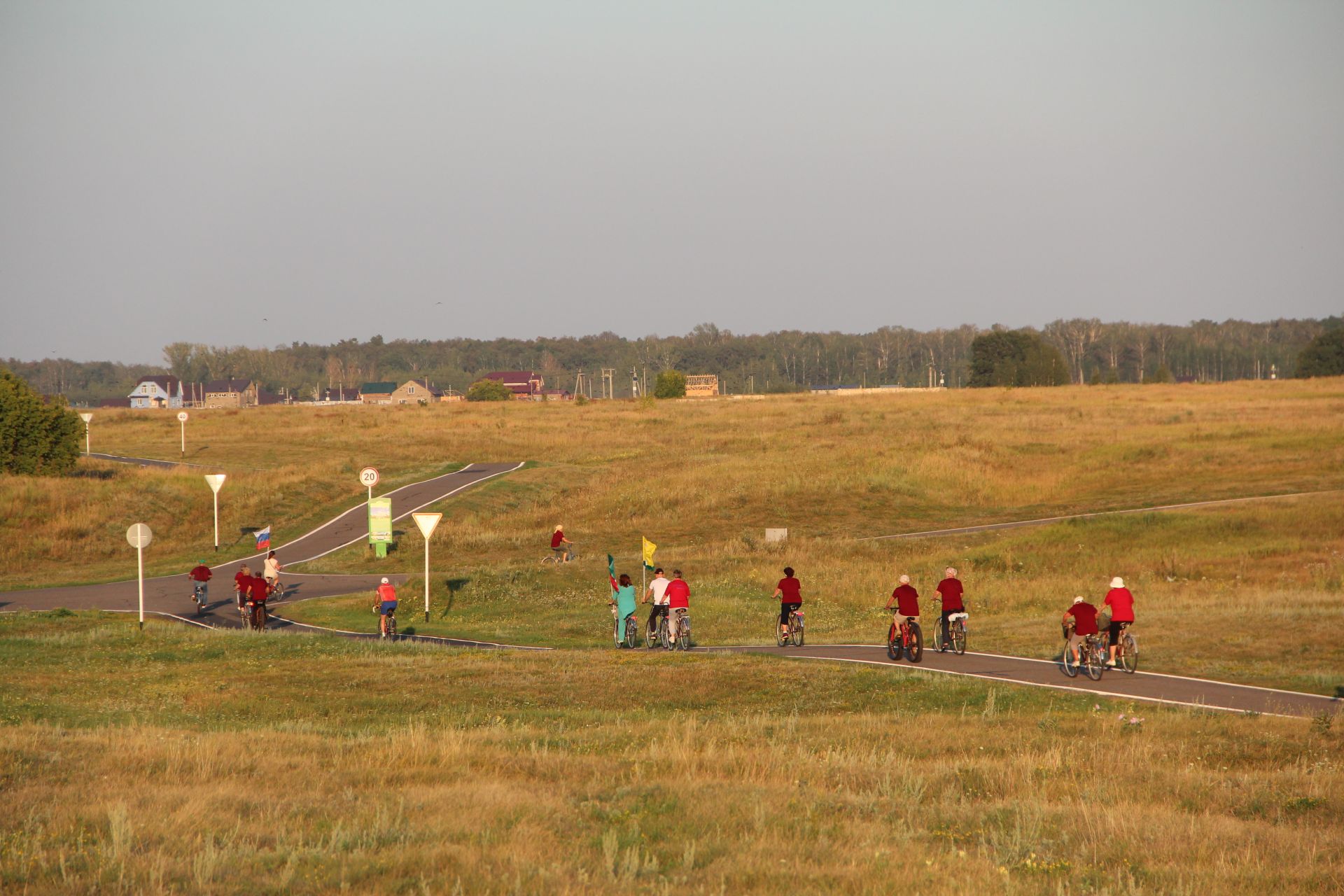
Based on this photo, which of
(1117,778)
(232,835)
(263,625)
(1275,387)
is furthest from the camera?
(1275,387)

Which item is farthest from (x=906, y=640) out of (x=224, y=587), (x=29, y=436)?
(x=29, y=436)

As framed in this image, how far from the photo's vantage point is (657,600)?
26125mm

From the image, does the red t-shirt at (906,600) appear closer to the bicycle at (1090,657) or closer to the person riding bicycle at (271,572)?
the bicycle at (1090,657)

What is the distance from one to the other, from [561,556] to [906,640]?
68.9ft

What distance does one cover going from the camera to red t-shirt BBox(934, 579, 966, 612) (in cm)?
2375

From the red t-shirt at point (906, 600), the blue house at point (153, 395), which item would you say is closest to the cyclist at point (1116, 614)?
the red t-shirt at point (906, 600)

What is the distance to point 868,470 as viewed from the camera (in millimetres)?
61125

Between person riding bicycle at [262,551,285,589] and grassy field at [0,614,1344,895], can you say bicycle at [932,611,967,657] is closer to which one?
grassy field at [0,614,1344,895]

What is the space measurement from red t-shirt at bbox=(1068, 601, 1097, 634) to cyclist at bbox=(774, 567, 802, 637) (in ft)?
18.9

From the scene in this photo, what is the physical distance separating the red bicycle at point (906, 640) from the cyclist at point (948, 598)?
119 cm

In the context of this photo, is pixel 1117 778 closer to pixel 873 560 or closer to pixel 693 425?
pixel 873 560

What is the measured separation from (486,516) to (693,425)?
40403 millimetres

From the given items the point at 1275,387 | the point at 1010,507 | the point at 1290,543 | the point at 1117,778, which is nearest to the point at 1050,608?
the point at 1290,543

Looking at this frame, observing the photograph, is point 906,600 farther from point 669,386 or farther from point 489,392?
point 489,392
